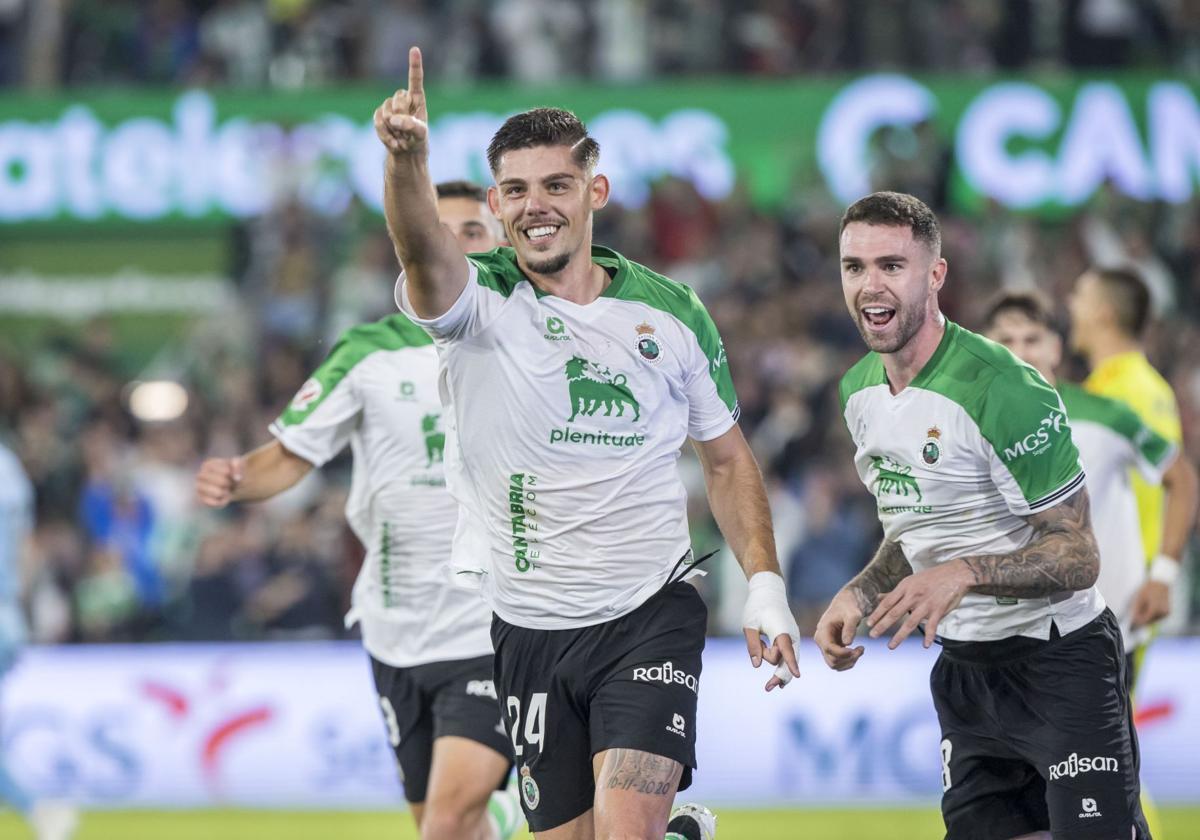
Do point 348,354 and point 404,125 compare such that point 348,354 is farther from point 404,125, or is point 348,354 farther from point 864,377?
Answer: point 404,125

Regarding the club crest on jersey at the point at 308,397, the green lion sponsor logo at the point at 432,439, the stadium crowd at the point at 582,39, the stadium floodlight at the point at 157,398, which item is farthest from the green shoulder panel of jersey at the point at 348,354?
the stadium floodlight at the point at 157,398

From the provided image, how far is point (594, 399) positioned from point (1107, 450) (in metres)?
2.75

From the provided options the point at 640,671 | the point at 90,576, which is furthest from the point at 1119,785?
the point at 90,576

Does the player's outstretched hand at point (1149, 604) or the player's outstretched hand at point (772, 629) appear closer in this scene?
the player's outstretched hand at point (772, 629)

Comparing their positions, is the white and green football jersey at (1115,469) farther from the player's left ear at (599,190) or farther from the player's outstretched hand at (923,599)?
the player's left ear at (599,190)

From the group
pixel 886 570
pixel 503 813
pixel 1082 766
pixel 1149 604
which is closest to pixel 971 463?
pixel 886 570

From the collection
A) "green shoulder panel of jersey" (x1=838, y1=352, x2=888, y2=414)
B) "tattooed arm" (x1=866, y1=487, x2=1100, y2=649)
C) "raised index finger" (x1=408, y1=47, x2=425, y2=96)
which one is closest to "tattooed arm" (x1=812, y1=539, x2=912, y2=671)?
"tattooed arm" (x1=866, y1=487, x2=1100, y2=649)

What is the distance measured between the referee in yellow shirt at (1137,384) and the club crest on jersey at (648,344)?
2972mm

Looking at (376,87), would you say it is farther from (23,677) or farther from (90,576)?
(23,677)

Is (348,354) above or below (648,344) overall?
above

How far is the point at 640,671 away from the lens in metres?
5.37

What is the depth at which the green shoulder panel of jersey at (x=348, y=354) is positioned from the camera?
7051 mm

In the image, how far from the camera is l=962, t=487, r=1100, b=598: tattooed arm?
509 centimetres

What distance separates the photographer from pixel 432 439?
6.96 m
